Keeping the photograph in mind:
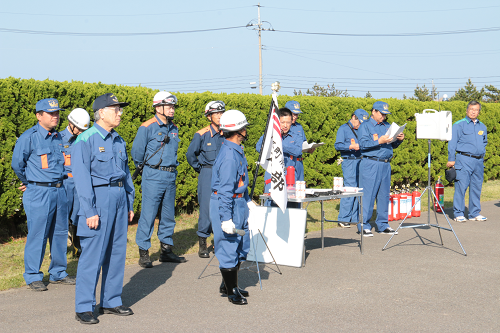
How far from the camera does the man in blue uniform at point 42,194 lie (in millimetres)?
6074

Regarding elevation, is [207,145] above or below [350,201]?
above

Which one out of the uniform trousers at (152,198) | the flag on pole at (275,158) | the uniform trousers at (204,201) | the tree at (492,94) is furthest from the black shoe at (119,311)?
the tree at (492,94)

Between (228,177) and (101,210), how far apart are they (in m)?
1.29

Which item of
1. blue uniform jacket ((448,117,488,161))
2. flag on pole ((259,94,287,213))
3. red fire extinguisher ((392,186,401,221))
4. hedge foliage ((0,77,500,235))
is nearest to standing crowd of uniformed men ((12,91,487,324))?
flag on pole ((259,94,287,213))

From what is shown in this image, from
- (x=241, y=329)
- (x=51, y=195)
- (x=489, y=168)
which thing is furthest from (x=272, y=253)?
(x=489, y=168)

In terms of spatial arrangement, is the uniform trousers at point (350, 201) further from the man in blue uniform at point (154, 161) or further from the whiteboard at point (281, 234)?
the man in blue uniform at point (154, 161)

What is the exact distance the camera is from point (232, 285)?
17.8 ft

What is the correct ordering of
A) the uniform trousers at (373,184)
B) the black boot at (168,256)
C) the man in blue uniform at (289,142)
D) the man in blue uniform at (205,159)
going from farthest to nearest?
the uniform trousers at (373,184), the man in blue uniform at (289,142), the man in blue uniform at (205,159), the black boot at (168,256)

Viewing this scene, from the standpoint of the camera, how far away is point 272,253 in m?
7.21

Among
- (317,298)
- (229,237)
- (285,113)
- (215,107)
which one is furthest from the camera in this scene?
(285,113)

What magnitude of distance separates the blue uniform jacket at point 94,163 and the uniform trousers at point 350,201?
6.02 meters

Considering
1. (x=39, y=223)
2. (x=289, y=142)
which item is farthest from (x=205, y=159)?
(x=39, y=223)

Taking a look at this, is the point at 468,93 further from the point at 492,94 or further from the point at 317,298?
A: the point at 317,298

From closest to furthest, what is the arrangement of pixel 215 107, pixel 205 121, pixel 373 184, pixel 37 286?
1. pixel 37 286
2. pixel 215 107
3. pixel 373 184
4. pixel 205 121
